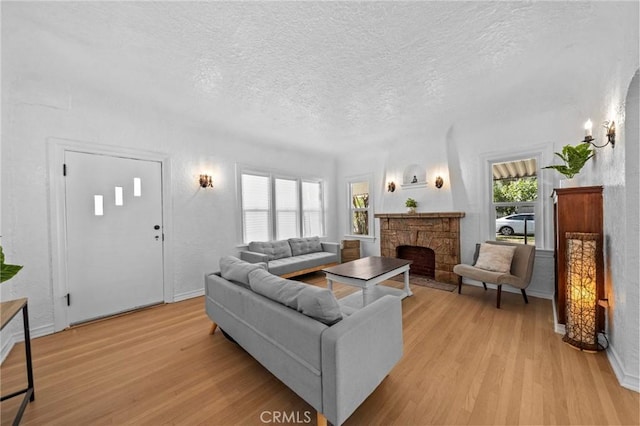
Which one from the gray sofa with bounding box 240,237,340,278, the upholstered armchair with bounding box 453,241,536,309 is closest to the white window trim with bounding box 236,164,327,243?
the gray sofa with bounding box 240,237,340,278

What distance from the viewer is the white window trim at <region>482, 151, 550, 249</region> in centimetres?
373

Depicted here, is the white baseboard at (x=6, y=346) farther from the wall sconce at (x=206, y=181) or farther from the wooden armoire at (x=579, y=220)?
the wooden armoire at (x=579, y=220)

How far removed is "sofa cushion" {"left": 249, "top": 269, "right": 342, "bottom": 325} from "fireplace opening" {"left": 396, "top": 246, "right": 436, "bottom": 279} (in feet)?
12.3

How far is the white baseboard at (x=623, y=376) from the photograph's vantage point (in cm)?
175

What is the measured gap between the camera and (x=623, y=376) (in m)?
1.81

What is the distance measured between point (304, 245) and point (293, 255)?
35 cm

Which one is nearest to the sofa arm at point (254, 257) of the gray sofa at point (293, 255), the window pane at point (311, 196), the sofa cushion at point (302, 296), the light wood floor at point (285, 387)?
the gray sofa at point (293, 255)

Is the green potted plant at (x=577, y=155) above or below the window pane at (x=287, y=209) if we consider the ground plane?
above

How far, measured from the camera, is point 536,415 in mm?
1552

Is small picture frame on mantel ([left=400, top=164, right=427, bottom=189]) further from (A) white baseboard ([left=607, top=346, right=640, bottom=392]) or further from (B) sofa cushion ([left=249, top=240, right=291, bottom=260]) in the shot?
(A) white baseboard ([left=607, top=346, right=640, bottom=392])

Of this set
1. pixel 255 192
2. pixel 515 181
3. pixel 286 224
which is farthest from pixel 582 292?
pixel 255 192

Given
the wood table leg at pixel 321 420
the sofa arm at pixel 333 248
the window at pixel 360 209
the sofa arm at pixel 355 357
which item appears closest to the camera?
the sofa arm at pixel 355 357

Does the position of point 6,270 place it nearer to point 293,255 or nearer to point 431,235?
point 293,255

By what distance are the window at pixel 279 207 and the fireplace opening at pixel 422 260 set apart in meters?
2.21
